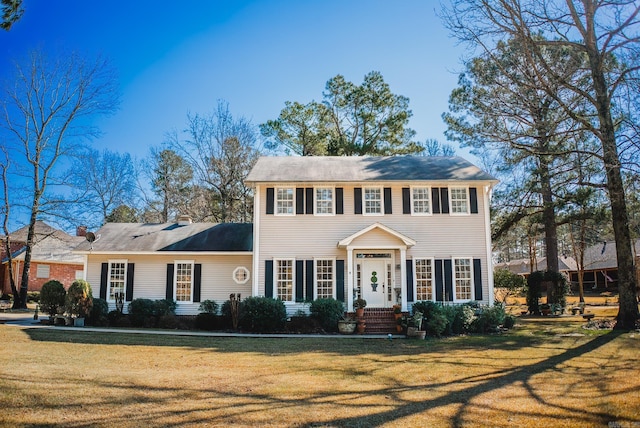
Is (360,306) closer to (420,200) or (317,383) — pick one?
(420,200)

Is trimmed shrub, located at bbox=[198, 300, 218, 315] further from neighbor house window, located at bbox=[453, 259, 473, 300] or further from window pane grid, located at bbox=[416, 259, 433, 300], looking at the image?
neighbor house window, located at bbox=[453, 259, 473, 300]

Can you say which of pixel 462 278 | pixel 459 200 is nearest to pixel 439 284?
pixel 462 278

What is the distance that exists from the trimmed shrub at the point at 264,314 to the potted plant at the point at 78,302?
230 inches

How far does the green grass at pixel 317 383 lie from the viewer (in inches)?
238

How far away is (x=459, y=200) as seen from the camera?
18766 millimetres

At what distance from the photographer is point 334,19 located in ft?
45.5

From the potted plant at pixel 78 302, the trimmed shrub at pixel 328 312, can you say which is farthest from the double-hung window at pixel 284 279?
the potted plant at pixel 78 302

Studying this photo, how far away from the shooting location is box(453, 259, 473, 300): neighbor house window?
18.1 meters

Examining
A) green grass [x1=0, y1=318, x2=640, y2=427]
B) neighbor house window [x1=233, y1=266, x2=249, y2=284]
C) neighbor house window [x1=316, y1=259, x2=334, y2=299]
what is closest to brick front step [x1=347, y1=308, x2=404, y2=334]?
neighbor house window [x1=316, y1=259, x2=334, y2=299]

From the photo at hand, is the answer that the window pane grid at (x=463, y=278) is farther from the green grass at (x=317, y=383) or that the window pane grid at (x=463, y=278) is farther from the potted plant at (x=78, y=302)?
the potted plant at (x=78, y=302)

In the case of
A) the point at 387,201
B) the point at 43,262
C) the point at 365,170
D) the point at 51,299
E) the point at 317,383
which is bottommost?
the point at 317,383

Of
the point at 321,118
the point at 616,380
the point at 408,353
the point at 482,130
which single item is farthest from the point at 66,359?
the point at 321,118

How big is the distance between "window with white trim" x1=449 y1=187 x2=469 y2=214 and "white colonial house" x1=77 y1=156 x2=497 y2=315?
0.13 ft

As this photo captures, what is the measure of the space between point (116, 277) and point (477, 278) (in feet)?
47.6
